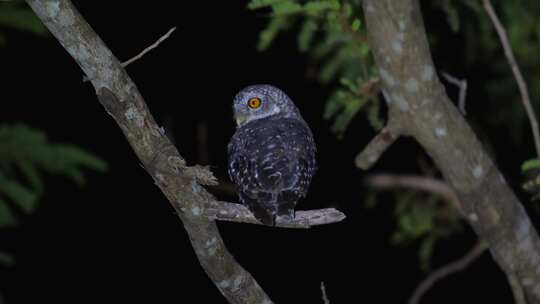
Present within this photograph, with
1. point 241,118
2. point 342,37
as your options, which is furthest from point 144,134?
point 342,37

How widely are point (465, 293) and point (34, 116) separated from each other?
22.6 feet

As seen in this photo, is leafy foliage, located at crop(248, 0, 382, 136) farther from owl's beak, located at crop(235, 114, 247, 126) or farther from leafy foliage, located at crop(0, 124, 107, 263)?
leafy foliage, located at crop(0, 124, 107, 263)

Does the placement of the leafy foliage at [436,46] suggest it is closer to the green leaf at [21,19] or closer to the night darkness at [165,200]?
the night darkness at [165,200]

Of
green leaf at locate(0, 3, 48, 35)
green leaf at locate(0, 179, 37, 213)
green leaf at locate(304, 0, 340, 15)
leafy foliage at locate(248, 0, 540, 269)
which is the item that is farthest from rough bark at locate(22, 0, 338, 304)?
green leaf at locate(0, 3, 48, 35)

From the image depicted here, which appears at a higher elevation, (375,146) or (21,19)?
(21,19)

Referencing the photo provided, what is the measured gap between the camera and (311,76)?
9266 millimetres

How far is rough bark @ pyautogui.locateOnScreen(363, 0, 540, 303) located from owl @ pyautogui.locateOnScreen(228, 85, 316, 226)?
0.57 meters

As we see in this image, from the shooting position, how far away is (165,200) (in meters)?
10.1

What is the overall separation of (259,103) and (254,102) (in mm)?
45

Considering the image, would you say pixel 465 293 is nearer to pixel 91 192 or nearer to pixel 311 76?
pixel 311 76

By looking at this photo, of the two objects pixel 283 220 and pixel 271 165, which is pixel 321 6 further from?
pixel 283 220

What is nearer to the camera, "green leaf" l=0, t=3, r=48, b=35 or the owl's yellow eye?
the owl's yellow eye

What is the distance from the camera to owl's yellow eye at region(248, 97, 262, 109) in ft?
15.6

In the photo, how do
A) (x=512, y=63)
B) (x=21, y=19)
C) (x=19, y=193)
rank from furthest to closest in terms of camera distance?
(x=21, y=19) < (x=19, y=193) < (x=512, y=63)
